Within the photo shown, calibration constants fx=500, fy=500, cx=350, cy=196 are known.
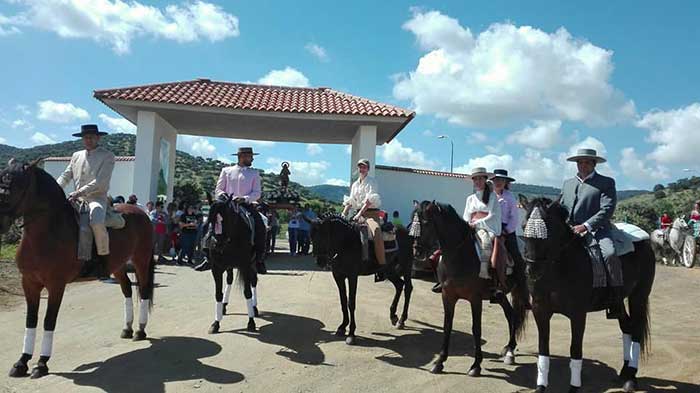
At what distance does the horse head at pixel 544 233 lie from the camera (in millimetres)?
5000

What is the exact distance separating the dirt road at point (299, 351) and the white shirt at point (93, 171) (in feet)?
6.84

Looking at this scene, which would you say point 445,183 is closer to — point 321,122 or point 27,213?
point 321,122

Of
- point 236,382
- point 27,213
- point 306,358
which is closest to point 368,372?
point 306,358

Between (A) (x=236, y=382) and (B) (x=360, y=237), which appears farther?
(B) (x=360, y=237)

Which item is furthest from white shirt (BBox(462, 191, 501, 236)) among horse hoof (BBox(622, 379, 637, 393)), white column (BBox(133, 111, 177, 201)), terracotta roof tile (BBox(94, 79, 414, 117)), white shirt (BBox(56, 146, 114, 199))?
white column (BBox(133, 111, 177, 201))

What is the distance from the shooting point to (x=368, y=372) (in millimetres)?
5992

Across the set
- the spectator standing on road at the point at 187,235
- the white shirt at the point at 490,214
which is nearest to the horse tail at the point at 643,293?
the white shirt at the point at 490,214

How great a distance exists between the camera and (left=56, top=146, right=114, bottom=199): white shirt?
252 inches

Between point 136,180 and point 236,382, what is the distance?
1082 centimetres

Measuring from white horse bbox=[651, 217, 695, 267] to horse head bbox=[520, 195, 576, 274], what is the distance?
51.1 feet

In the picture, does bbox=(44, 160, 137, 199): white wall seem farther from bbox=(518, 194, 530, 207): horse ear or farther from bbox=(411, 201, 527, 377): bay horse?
bbox=(518, 194, 530, 207): horse ear

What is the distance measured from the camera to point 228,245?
7449mm

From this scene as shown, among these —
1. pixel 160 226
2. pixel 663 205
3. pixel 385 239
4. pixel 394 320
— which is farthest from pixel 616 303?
pixel 663 205

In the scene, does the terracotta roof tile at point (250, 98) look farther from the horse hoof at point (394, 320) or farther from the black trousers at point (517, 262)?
the black trousers at point (517, 262)
